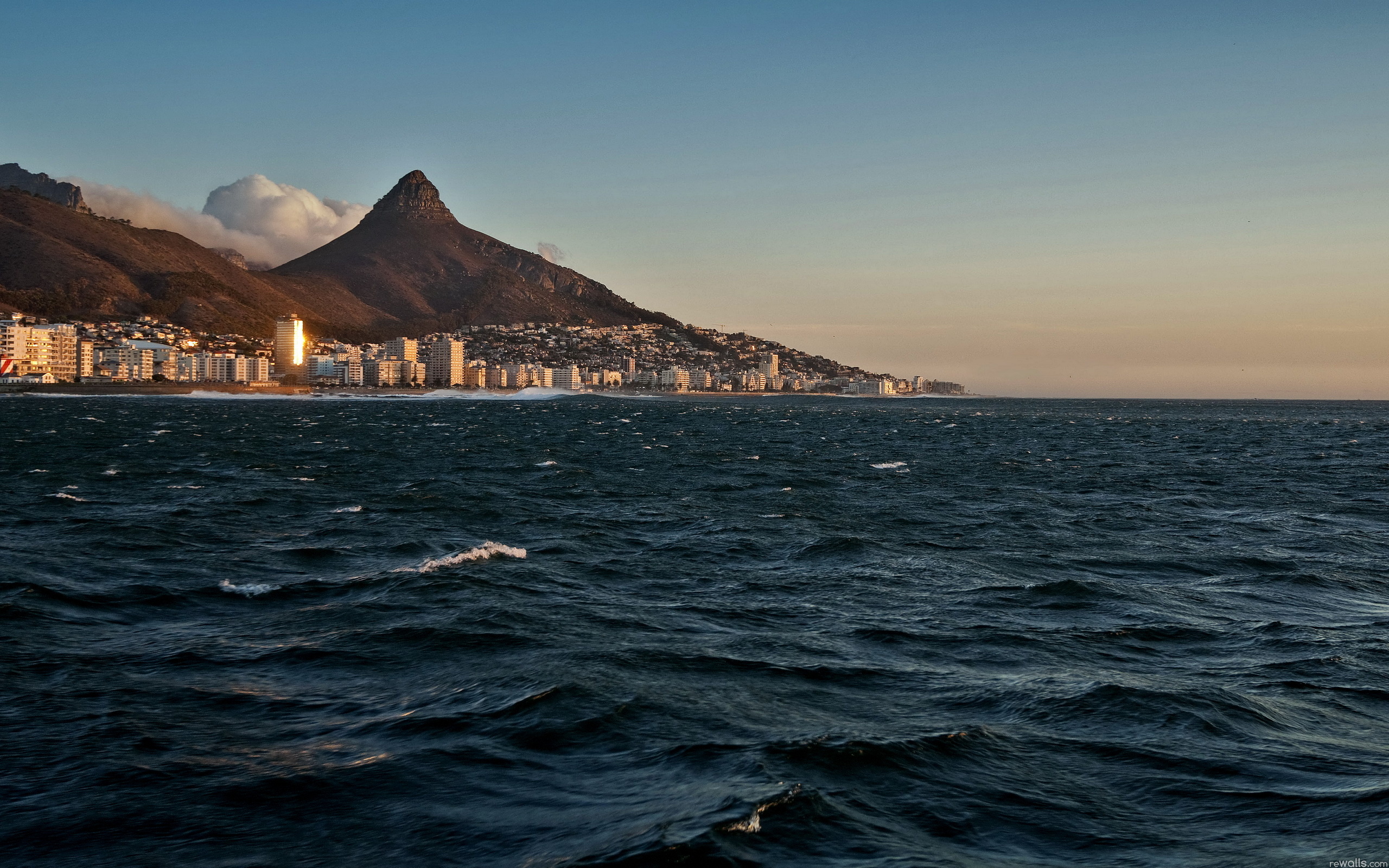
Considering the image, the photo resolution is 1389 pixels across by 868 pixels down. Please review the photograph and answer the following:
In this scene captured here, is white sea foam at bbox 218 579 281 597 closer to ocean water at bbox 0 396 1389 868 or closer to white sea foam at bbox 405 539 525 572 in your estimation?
ocean water at bbox 0 396 1389 868

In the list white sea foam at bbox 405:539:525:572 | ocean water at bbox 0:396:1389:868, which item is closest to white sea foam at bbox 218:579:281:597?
ocean water at bbox 0:396:1389:868

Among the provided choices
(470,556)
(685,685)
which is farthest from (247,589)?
(685,685)

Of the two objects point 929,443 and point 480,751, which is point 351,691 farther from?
point 929,443

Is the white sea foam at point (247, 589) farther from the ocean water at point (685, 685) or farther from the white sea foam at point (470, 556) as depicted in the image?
the white sea foam at point (470, 556)

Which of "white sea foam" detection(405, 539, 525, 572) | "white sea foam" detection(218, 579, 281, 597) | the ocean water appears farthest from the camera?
"white sea foam" detection(405, 539, 525, 572)

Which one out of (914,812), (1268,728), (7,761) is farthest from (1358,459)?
(7,761)

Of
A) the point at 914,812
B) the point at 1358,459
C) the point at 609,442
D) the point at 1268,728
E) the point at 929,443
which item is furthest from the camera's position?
the point at 929,443
